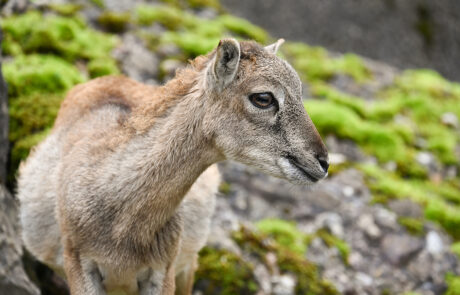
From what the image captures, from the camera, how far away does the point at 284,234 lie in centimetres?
1024

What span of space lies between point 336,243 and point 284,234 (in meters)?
0.95

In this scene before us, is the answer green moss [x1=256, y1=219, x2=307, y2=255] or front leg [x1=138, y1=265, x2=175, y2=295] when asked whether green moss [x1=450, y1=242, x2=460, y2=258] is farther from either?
front leg [x1=138, y1=265, x2=175, y2=295]

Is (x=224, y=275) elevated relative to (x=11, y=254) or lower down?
lower down

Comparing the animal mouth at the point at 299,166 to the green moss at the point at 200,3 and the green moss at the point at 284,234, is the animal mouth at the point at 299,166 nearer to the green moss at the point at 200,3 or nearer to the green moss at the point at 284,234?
the green moss at the point at 284,234

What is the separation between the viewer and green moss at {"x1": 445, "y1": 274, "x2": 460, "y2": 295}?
10180 mm

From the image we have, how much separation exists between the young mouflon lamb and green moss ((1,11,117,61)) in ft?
16.3

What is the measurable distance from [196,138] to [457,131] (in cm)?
1212

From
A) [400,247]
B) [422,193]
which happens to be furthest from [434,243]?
[422,193]

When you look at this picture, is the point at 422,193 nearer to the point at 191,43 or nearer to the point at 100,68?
the point at 191,43

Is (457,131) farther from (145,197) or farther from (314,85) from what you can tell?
(145,197)

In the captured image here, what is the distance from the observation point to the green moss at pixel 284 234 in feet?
33.1

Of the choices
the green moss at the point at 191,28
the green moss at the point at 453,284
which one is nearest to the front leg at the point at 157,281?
the green moss at the point at 453,284

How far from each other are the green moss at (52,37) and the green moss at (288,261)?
462 cm

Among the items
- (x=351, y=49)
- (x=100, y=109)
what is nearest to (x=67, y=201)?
(x=100, y=109)
